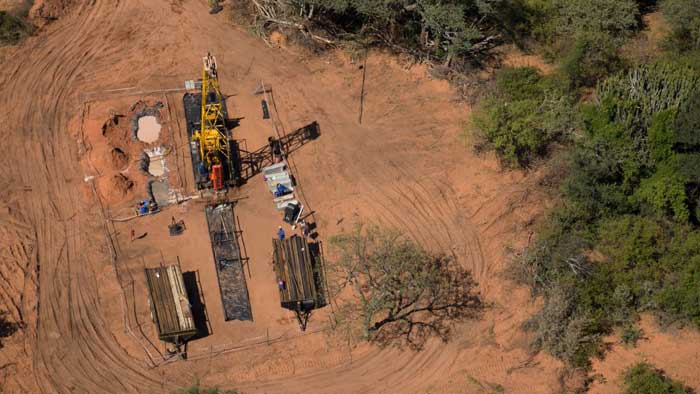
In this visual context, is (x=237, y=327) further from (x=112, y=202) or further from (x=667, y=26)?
(x=667, y=26)

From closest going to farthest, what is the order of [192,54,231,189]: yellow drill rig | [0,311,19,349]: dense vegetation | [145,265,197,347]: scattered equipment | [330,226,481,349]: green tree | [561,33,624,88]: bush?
[145,265,197,347]: scattered equipment
[0,311,19,349]: dense vegetation
[330,226,481,349]: green tree
[192,54,231,189]: yellow drill rig
[561,33,624,88]: bush

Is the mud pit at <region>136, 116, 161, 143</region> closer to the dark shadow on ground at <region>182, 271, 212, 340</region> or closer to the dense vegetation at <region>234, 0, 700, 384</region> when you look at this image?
the dark shadow on ground at <region>182, 271, 212, 340</region>

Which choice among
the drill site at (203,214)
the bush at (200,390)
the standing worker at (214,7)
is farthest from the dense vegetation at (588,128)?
the bush at (200,390)

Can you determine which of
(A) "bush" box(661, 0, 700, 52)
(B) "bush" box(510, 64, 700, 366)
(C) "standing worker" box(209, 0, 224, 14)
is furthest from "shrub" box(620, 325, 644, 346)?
(C) "standing worker" box(209, 0, 224, 14)

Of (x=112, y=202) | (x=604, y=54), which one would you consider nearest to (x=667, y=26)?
(x=604, y=54)

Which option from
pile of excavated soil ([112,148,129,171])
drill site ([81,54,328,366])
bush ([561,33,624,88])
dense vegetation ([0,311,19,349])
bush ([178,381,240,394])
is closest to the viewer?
bush ([178,381,240,394])

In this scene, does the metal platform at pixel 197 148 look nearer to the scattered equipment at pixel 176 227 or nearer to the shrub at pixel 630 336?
the scattered equipment at pixel 176 227

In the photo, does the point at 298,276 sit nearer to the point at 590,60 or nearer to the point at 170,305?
the point at 170,305
